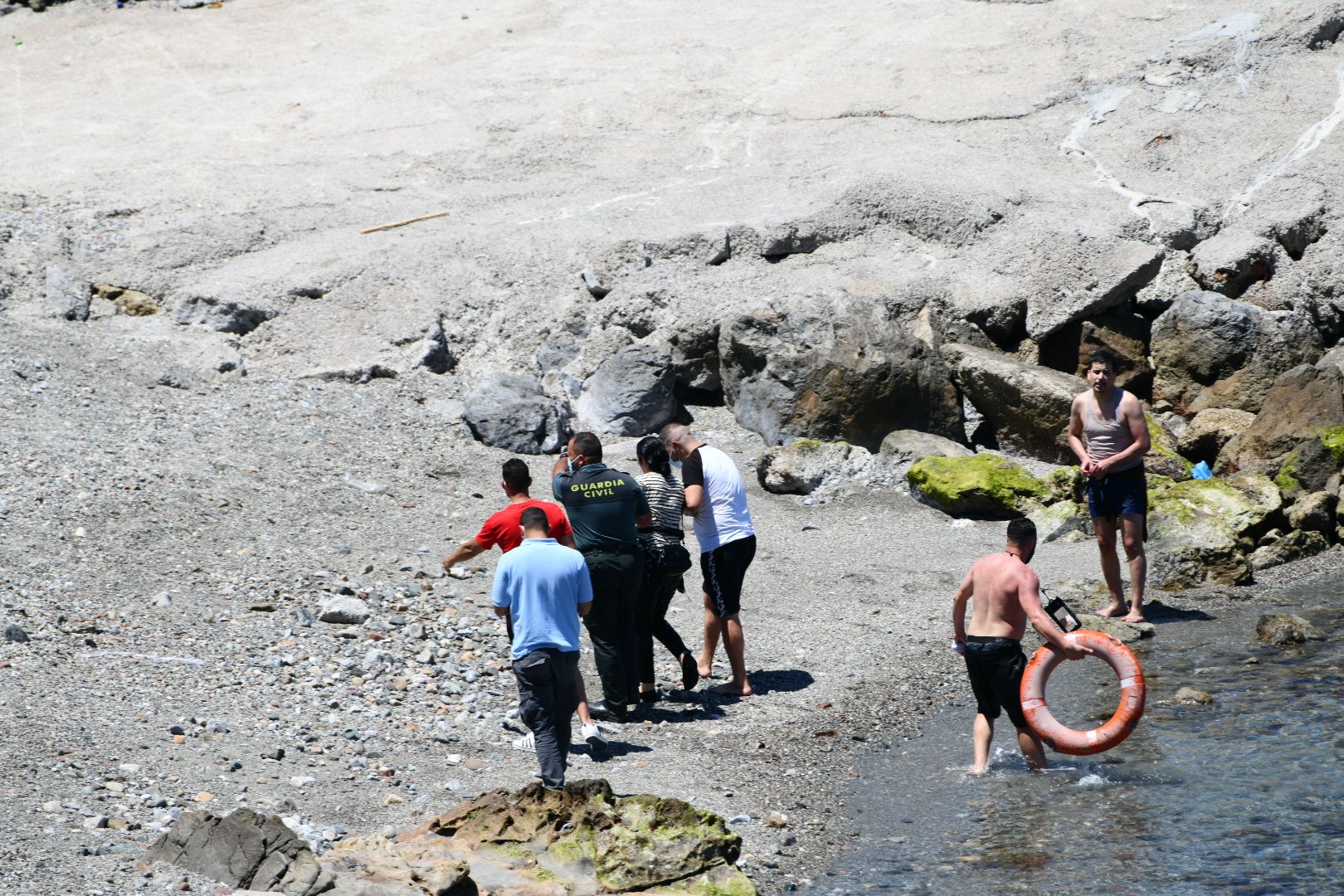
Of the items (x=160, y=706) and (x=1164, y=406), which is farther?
(x=1164, y=406)

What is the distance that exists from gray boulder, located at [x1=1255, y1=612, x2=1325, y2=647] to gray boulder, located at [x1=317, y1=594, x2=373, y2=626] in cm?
632

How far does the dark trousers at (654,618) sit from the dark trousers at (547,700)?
1532 millimetres

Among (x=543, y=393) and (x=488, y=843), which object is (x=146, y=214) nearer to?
(x=543, y=393)

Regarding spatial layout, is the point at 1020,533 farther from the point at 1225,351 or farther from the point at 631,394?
the point at 1225,351

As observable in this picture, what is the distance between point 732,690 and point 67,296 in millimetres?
10295

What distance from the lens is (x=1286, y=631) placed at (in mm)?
9617

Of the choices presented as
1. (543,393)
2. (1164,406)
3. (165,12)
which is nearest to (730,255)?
(543,393)

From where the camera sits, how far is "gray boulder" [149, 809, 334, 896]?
518cm

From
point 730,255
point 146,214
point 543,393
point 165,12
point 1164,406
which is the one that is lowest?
point 1164,406

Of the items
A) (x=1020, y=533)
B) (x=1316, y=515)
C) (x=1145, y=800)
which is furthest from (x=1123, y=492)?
(x=1316, y=515)

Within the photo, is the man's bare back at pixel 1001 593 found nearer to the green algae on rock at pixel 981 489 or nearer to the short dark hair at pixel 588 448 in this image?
the short dark hair at pixel 588 448

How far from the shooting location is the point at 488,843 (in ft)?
19.0

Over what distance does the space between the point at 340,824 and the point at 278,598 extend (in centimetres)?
317

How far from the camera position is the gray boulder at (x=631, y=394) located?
47.4 ft
